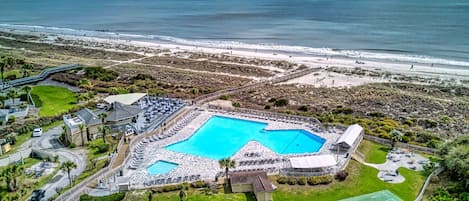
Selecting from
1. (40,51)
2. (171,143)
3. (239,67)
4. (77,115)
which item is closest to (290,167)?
(171,143)

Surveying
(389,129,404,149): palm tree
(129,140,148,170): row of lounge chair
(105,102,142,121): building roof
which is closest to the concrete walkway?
(389,129,404,149): palm tree

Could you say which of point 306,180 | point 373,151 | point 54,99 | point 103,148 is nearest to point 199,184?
point 306,180

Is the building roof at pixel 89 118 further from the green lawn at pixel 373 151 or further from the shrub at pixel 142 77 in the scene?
the green lawn at pixel 373 151

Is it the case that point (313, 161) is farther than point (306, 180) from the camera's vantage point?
Yes

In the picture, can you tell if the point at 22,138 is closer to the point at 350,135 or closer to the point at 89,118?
the point at 89,118

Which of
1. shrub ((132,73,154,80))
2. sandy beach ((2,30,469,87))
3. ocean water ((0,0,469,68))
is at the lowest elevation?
shrub ((132,73,154,80))

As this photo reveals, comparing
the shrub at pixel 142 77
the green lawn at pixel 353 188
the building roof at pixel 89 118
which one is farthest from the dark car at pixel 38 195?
the shrub at pixel 142 77

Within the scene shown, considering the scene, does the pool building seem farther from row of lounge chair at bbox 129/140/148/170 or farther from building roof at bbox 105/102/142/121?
building roof at bbox 105/102/142/121
